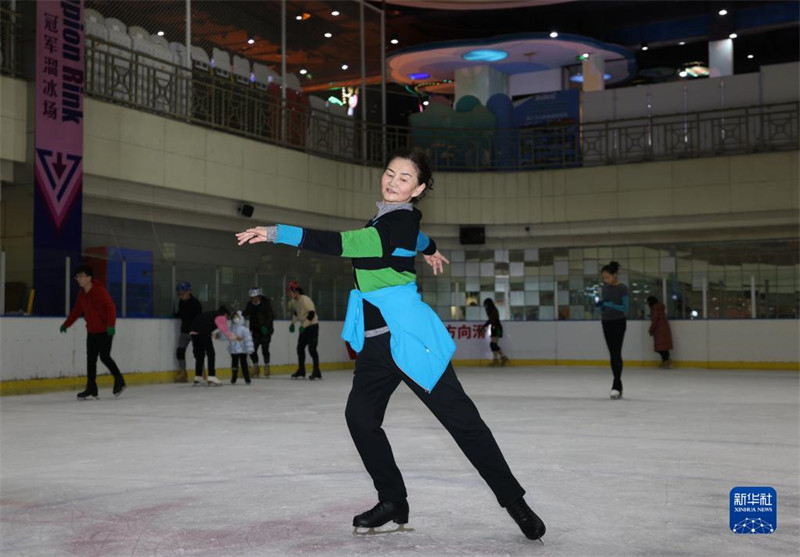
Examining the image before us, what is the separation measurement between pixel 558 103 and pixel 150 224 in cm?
1170

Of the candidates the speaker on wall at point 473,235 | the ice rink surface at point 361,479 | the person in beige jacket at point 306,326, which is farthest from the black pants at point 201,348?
the speaker on wall at point 473,235

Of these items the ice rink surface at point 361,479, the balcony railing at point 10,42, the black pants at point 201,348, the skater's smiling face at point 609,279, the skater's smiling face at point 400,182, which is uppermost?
the balcony railing at point 10,42

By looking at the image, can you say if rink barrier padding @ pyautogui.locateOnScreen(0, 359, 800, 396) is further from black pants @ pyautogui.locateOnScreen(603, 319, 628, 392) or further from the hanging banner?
black pants @ pyautogui.locateOnScreen(603, 319, 628, 392)

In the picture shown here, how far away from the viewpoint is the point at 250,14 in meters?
19.8

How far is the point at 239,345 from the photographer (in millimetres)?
15156

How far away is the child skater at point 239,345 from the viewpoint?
1495cm

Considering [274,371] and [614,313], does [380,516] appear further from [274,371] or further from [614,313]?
[274,371]

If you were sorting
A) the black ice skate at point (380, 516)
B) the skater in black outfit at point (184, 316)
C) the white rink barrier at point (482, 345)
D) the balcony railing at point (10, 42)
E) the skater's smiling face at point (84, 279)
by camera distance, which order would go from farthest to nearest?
the skater in black outfit at point (184, 316) < the balcony railing at point (10, 42) < the white rink barrier at point (482, 345) < the skater's smiling face at point (84, 279) < the black ice skate at point (380, 516)

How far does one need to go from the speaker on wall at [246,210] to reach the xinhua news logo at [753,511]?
15.5m

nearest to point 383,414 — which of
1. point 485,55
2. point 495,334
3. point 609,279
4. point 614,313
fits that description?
point 614,313

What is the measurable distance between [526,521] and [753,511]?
907 millimetres

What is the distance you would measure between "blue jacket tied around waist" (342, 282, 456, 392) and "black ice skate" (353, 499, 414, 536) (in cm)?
53

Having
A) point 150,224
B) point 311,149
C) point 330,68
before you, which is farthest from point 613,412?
point 330,68

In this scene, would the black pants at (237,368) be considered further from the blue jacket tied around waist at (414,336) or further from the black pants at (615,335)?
the blue jacket tied around waist at (414,336)
